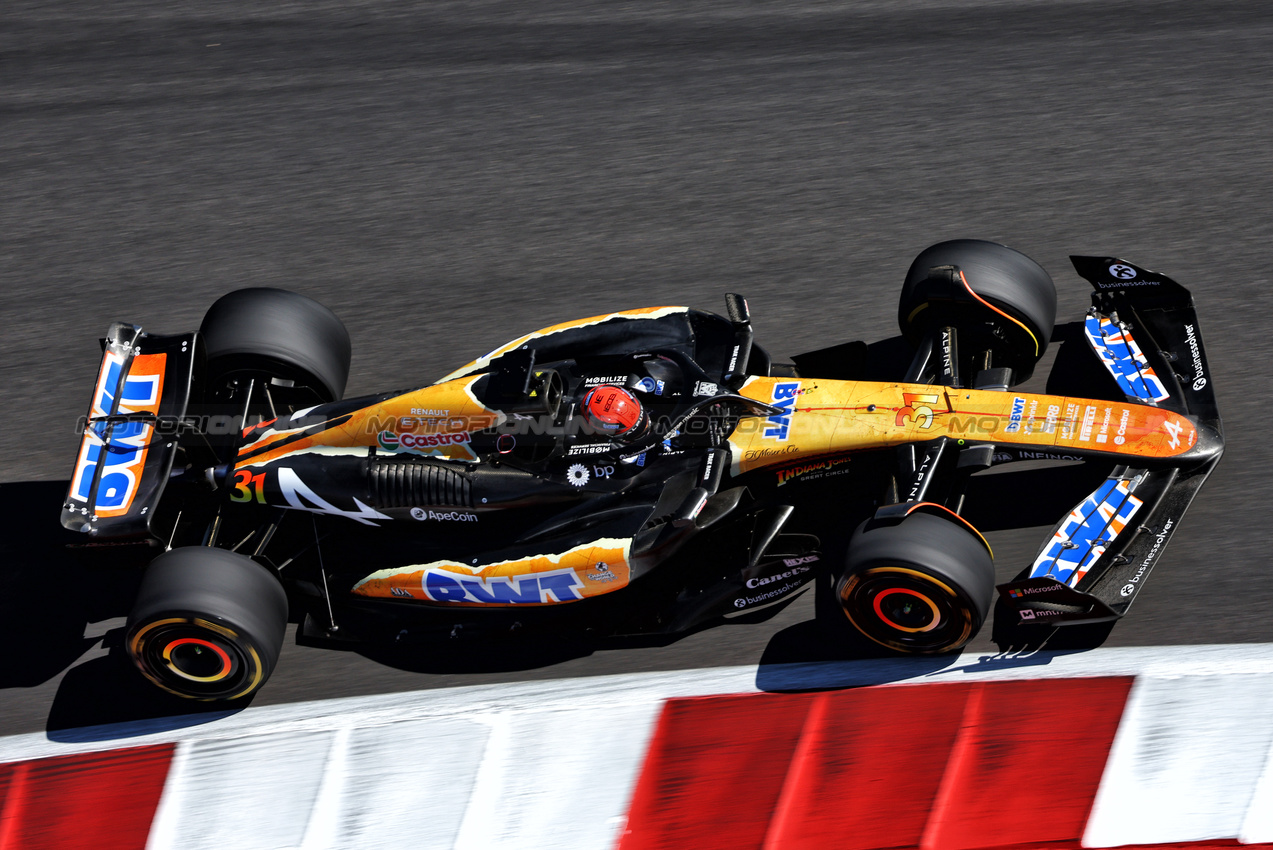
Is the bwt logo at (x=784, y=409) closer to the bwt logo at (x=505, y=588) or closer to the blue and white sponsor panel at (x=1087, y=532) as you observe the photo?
the bwt logo at (x=505, y=588)

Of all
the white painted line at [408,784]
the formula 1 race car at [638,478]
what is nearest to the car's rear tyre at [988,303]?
the formula 1 race car at [638,478]

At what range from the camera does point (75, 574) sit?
260 inches

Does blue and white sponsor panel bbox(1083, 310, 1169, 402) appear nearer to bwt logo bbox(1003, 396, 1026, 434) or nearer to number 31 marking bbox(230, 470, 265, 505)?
bwt logo bbox(1003, 396, 1026, 434)

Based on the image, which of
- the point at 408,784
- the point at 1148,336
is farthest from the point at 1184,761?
the point at 408,784

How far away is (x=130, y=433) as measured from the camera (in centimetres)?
607

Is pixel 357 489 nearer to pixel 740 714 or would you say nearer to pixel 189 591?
pixel 189 591

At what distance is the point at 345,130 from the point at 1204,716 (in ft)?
24.0

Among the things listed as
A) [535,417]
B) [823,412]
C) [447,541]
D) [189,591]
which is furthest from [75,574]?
[823,412]

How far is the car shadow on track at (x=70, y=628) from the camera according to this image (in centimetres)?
586

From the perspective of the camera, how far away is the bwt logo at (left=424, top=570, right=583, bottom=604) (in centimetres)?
571

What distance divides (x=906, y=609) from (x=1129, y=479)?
4.16 ft

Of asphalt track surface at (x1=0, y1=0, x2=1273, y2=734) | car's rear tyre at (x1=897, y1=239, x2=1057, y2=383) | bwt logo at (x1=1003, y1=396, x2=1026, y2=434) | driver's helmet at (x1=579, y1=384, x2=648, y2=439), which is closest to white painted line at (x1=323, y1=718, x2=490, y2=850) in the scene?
asphalt track surface at (x1=0, y1=0, x2=1273, y2=734)

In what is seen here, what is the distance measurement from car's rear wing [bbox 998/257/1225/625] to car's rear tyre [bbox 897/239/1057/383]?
0.90 ft

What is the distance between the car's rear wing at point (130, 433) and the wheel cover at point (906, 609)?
3.25 meters
